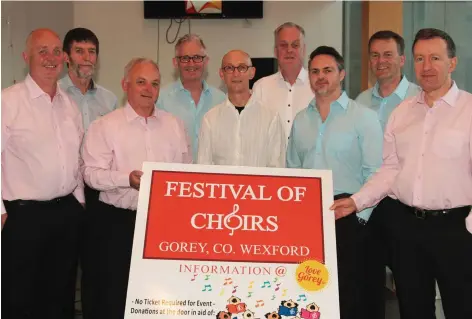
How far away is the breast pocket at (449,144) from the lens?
9.73 feet

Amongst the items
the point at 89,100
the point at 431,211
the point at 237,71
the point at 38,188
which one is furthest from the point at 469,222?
the point at 89,100

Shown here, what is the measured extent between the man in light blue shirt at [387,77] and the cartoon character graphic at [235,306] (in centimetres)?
174

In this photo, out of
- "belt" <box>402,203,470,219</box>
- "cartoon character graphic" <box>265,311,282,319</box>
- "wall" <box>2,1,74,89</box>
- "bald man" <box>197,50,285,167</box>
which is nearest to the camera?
"cartoon character graphic" <box>265,311,282,319</box>

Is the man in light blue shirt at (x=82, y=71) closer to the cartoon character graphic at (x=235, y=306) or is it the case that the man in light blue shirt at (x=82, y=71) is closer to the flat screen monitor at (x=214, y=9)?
the cartoon character graphic at (x=235, y=306)

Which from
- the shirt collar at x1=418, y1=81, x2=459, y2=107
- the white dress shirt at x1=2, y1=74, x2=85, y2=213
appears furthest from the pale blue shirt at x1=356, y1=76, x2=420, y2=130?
the white dress shirt at x1=2, y1=74, x2=85, y2=213

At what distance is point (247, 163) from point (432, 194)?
1.04 metres

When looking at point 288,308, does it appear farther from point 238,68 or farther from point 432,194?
point 238,68

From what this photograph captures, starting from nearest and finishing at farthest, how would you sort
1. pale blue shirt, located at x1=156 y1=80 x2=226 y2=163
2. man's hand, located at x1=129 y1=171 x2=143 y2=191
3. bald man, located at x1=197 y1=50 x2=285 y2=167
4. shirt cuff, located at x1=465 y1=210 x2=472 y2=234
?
shirt cuff, located at x1=465 y1=210 x2=472 y2=234 < man's hand, located at x1=129 y1=171 x2=143 y2=191 < bald man, located at x1=197 y1=50 x2=285 y2=167 < pale blue shirt, located at x1=156 y1=80 x2=226 y2=163

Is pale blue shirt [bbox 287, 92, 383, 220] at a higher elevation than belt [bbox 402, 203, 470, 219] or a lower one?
higher

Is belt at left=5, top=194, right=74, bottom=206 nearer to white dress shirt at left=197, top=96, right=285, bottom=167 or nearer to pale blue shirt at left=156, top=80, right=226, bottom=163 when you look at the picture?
white dress shirt at left=197, top=96, right=285, bottom=167

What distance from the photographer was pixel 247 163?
355 cm

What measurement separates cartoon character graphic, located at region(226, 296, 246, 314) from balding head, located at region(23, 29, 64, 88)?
163 cm

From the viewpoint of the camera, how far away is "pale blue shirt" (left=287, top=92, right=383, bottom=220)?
11.0 ft

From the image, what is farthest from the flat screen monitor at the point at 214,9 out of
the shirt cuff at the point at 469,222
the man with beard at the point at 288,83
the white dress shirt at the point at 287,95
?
the shirt cuff at the point at 469,222
